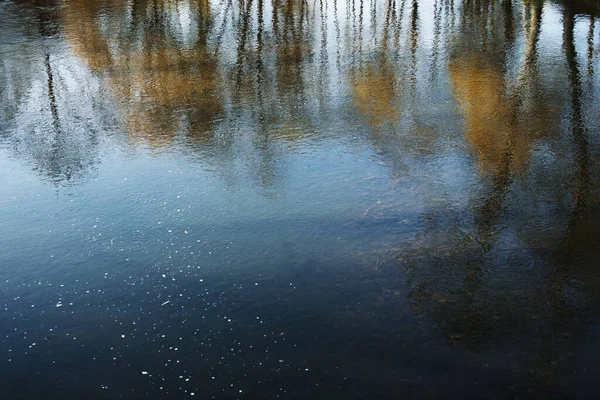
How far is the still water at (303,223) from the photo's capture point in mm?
4297

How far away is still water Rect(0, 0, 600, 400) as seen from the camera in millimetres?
4297

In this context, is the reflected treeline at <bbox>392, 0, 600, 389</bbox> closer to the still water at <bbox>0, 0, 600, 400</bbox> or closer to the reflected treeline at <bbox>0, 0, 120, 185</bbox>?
the still water at <bbox>0, 0, 600, 400</bbox>

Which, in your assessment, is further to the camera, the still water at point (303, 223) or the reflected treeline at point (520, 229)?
the reflected treeline at point (520, 229)

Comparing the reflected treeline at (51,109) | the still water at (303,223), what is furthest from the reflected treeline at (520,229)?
the reflected treeline at (51,109)

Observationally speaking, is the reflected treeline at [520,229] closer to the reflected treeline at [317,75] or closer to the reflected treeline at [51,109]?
the reflected treeline at [317,75]

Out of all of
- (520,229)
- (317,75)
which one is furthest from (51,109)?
(520,229)

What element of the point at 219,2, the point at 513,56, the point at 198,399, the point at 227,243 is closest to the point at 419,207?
the point at 227,243

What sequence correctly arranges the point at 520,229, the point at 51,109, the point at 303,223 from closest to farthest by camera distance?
the point at 520,229, the point at 303,223, the point at 51,109

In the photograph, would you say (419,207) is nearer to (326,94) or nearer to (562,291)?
(562,291)

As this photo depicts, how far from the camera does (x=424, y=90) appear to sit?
30.8 feet

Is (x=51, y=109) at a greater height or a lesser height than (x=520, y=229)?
greater

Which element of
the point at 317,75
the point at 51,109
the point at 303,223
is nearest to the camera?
the point at 303,223

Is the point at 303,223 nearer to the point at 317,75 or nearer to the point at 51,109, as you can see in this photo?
the point at 317,75

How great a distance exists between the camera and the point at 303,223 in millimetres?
6031
